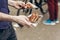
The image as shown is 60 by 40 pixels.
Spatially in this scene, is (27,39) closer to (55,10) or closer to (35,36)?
(35,36)

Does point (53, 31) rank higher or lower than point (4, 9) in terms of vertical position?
lower

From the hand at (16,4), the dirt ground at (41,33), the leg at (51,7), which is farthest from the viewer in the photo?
the leg at (51,7)

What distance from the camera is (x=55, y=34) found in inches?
120

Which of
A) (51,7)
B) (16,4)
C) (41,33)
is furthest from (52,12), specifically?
(16,4)

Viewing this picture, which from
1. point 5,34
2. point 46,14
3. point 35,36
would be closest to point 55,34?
point 35,36

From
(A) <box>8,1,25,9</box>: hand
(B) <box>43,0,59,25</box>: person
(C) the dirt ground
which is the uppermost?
(A) <box>8,1,25,9</box>: hand

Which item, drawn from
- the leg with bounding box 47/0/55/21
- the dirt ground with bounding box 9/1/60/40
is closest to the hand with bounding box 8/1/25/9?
the dirt ground with bounding box 9/1/60/40

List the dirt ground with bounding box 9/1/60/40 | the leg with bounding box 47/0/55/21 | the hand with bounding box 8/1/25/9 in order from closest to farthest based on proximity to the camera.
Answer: the hand with bounding box 8/1/25/9 → the dirt ground with bounding box 9/1/60/40 → the leg with bounding box 47/0/55/21

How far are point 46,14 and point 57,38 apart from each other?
119 cm

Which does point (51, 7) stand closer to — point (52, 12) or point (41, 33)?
point (52, 12)

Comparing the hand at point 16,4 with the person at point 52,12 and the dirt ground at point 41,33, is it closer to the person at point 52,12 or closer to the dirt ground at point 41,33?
the dirt ground at point 41,33

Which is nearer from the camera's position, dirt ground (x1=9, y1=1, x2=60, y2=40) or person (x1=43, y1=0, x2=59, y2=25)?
dirt ground (x1=9, y1=1, x2=60, y2=40)

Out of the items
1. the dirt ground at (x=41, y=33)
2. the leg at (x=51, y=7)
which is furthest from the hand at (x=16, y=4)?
the leg at (x=51, y=7)

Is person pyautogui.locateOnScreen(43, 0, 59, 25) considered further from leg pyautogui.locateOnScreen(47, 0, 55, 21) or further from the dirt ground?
the dirt ground
